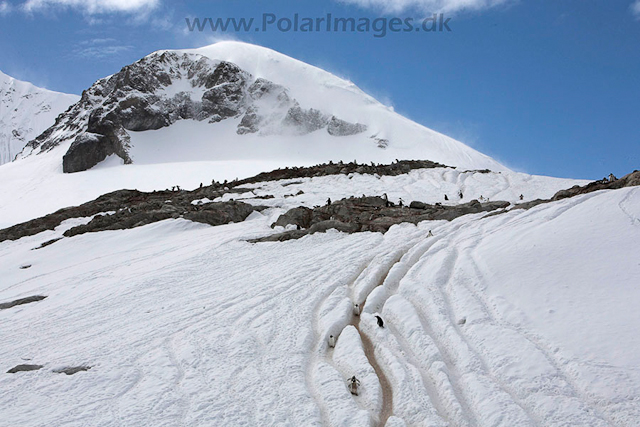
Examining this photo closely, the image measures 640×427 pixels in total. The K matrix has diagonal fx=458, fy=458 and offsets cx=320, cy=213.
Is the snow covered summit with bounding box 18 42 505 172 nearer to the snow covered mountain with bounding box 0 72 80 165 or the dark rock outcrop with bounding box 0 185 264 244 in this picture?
the dark rock outcrop with bounding box 0 185 264 244

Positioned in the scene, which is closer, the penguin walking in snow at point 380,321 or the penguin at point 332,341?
the penguin at point 332,341

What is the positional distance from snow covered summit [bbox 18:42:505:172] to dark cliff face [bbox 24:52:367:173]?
0.60 feet

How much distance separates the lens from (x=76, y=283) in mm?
14984

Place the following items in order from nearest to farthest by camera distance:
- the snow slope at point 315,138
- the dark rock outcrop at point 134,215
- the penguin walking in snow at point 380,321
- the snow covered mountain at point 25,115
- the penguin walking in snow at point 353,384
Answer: the penguin walking in snow at point 353,384 → the penguin walking in snow at point 380,321 → the dark rock outcrop at point 134,215 → the snow slope at point 315,138 → the snow covered mountain at point 25,115

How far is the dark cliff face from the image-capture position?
76.2 meters

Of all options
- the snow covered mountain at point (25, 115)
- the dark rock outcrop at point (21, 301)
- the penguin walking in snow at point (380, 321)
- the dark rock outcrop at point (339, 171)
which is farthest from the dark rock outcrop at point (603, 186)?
the snow covered mountain at point (25, 115)

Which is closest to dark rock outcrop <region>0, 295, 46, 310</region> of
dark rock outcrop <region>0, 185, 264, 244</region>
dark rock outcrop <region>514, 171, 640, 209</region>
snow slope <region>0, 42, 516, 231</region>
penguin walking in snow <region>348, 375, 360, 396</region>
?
dark rock outcrop <region>0, 185, 264, 244</region>

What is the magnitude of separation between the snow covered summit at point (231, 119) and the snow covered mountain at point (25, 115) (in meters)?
94.4

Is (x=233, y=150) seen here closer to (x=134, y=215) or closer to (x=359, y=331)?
(x=134, y=215)

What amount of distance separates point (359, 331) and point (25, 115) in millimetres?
214312

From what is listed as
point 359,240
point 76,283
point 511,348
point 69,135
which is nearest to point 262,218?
point 359,240

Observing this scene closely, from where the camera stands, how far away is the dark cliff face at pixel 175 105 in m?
76.2

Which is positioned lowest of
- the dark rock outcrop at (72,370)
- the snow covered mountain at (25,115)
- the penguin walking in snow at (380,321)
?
the dark rock outcrop at (72,370)

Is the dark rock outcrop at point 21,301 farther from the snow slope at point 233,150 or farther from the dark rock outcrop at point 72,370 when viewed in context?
the snow slope at point 233,150
